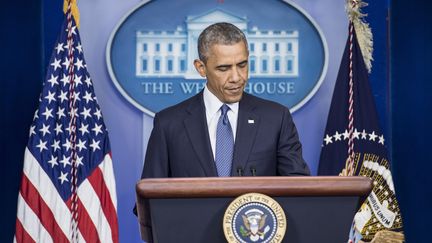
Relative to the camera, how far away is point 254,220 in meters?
1.96

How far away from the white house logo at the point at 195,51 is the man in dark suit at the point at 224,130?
158 cm

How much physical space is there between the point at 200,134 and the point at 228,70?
226 millimetres

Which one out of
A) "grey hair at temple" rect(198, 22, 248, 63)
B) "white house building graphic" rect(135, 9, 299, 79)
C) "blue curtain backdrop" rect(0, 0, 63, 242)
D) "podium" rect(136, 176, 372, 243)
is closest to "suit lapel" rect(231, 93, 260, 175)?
"grey hair at temple" rect(198, 22, 248, 63)

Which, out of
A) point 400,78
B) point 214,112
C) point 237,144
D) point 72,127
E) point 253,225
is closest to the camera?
point 253,225

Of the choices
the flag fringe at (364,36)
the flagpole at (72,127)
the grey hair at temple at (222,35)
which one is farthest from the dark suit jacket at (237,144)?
the flag fringe at (364,36)

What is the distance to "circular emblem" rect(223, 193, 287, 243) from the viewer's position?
1960mm

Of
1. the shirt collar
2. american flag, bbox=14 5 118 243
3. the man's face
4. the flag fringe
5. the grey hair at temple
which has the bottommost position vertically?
american flag, bbox=14 5 118 243

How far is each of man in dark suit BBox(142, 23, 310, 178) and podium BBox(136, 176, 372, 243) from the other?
631 millimetres

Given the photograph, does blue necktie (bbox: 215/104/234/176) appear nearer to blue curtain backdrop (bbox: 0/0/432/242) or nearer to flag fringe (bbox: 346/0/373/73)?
flag fringe (bbox: 346/0/373/73)

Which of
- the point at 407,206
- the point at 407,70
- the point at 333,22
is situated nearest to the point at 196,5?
the point at 333,22

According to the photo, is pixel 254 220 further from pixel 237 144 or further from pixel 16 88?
pixel 16 88

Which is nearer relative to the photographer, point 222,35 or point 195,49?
point 222,35

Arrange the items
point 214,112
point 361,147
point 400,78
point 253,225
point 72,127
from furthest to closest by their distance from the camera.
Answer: point 400,78
point 361,147
point 72,127
point 214,112
point 253,225

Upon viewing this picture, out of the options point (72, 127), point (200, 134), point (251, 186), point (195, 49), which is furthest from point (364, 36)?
point (251, 186)
